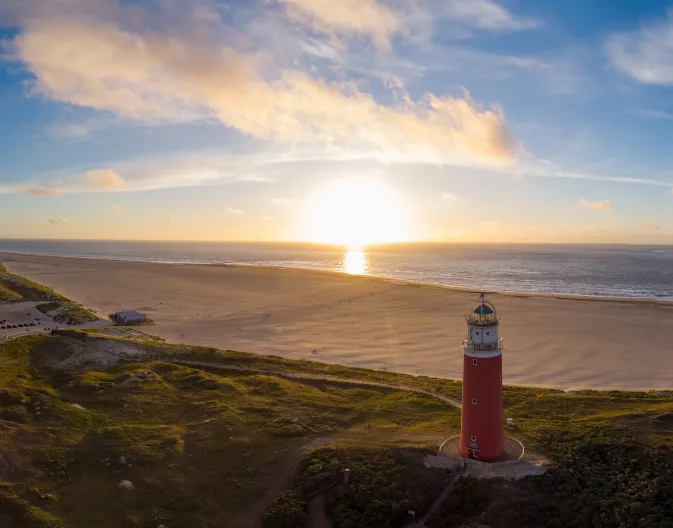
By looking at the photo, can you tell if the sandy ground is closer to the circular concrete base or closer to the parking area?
the parking area

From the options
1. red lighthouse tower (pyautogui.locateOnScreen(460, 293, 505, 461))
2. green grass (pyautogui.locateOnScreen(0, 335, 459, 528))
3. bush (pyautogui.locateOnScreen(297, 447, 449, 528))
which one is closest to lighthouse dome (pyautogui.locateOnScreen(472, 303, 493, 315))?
red lighthouse tower (pyautogui.locateOnScreen(460, 293, 505, 461))

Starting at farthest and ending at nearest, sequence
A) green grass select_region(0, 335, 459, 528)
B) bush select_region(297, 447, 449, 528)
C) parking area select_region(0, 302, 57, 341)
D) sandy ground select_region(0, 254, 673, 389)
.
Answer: parking area select_region(0, 302, 57, 341) < sandy ground select_region(0, 254, 673, 389) < green grass select_region(0, 335, 459, 528) < bush select_region(297, 447, 449, 528)

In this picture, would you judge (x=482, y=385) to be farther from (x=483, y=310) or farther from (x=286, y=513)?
(x=286, y=513)

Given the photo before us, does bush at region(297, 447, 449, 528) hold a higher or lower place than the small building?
lower

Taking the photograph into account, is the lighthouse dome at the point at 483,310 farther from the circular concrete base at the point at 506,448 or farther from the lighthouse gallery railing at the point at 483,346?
the circular concrete base at the point at 506,448

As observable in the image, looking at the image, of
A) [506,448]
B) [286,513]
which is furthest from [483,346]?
[286,513]

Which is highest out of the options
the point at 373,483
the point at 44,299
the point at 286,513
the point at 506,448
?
the point at 44,299

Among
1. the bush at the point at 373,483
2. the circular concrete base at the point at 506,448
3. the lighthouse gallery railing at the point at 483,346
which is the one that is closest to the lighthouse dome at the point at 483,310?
the lighthouse gallery railing at the point at 483,346
